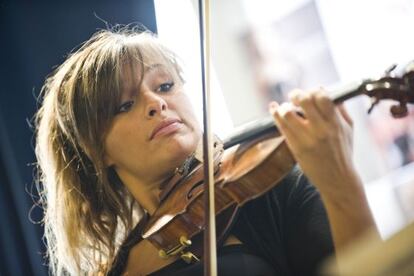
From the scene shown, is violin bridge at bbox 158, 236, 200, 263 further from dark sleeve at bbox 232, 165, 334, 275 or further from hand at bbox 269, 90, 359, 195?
hand at bbox 269, 90, 359, 195

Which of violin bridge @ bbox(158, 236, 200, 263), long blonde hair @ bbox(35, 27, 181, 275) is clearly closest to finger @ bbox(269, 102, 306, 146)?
violin bridge @ bbox(158, 236, 200, 263)

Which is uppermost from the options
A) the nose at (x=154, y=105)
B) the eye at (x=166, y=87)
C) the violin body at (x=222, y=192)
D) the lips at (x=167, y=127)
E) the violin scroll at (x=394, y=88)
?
the eye at (x=166, y=87)

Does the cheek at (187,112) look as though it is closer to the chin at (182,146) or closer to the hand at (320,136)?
the chin at (182,146)

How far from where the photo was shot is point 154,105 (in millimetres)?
689

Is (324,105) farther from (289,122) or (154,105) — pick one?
(154,105)

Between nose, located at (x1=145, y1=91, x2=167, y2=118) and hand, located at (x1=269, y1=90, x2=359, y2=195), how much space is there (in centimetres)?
27

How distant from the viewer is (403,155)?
2.86 ft

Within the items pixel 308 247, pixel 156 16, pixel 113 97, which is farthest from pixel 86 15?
pixel 308 247

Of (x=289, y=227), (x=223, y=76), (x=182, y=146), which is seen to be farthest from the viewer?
(x=223, y=76)

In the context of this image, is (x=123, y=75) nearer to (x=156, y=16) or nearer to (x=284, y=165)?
(x=156, y=16)

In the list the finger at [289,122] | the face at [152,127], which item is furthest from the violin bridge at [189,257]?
the finger at [289,122]

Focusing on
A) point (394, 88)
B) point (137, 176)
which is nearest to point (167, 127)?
point (137, 176)

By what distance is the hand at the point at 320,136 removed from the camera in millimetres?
440

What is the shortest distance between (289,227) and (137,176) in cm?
33
